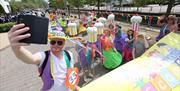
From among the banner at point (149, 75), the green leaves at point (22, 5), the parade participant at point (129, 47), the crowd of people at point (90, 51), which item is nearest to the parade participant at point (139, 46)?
the crowd of people at point (90, 51)

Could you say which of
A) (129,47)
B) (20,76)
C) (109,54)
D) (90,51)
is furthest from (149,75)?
(20,76)

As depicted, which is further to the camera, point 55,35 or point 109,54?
point 109,54

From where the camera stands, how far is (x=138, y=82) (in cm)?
294

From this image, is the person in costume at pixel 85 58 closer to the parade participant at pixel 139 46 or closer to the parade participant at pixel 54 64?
the parade participant at pixel 139 46

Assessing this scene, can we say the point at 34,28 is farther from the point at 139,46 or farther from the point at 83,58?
the point at 139,46

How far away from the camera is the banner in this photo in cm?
290

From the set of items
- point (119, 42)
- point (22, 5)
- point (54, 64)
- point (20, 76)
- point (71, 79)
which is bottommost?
point (22, 5)

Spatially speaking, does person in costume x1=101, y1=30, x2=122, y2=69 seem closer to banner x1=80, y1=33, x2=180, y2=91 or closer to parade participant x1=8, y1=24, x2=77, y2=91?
banner x1=80, y1=33, x2=180, y2=91

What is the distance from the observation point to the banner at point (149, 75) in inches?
114

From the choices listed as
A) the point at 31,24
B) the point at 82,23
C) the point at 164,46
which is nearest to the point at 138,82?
the point at 164,46

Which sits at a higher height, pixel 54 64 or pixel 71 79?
pixel 54 64

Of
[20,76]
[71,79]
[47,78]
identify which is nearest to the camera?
[47,78]

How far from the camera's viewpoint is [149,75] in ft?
10.1

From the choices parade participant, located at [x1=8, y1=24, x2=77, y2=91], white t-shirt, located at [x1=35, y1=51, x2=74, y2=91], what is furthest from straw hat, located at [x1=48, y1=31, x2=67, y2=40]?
white t-shirt, located at [x1=35, y1=51, x2=74, y2=91]
